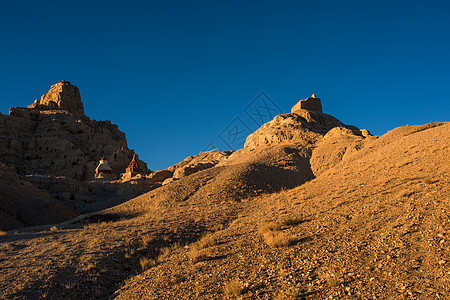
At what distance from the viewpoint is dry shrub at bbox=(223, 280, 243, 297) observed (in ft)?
20.2

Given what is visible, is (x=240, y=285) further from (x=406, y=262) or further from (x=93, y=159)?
(x=93, y=159)

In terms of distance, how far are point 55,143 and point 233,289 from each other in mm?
85995

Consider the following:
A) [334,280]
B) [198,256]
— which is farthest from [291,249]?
[198,256]

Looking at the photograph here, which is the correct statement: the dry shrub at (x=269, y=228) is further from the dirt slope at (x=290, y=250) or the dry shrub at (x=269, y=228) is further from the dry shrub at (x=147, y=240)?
the dry shrub at (x=147, y=240)

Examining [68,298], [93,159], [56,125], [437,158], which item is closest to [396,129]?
[437,158]

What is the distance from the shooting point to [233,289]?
6.19 metres

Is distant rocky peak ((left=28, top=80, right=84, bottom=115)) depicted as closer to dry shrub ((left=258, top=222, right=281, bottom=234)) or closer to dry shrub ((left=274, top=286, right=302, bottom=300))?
dry shrub ((left=258, top=222, right=281, bottom=234))

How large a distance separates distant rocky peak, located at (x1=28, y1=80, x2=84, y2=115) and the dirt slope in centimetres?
9549

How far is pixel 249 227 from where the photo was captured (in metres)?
12.1

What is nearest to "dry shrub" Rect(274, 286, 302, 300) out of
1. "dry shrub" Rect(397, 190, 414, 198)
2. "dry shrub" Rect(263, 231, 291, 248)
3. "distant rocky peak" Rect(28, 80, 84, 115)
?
"dry shrub" Rect(263, 231, 291, 248)

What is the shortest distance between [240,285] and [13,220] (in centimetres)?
2655

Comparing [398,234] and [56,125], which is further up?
[56,125]

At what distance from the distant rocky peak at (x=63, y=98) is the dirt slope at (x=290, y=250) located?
95.5 m

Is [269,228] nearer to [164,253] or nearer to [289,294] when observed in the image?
[164,253]
